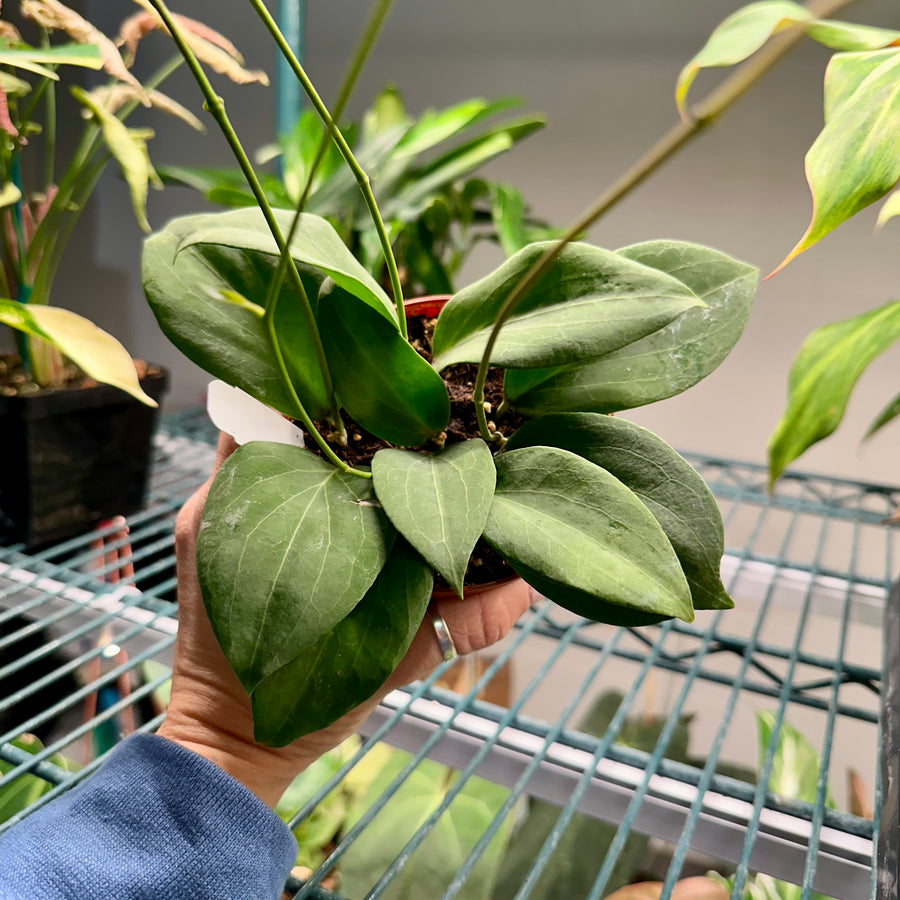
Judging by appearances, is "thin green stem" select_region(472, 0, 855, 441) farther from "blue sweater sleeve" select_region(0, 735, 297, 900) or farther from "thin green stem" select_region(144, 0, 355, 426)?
"blue sweater sleeve" select_region(0, 735, 297, 900)

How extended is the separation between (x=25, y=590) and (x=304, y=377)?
0.45 m

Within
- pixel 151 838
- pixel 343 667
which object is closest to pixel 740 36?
pixel 343 667

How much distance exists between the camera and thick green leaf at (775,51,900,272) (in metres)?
0.36

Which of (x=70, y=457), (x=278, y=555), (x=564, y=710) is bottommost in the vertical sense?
(x=564, y=710)

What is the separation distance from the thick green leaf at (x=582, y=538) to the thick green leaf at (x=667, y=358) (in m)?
0.04

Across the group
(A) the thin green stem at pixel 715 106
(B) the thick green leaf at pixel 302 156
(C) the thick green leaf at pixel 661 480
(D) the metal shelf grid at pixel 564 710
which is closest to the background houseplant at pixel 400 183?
(B) the thick green leaf at pixel 302 156

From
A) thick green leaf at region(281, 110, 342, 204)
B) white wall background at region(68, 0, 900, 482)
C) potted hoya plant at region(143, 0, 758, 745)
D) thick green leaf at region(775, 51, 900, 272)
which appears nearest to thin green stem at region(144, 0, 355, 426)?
potted hoya plant at region(143, 0, 758, 745)

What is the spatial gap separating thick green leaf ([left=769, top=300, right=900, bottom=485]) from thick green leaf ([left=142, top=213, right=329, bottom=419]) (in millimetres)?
369

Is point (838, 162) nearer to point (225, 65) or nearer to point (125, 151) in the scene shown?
point (225, 65)

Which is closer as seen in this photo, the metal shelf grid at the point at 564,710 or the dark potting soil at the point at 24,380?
the metal shelf grid at the point at 564,710

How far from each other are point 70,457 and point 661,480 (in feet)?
2.00

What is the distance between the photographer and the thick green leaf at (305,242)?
10.8 inches

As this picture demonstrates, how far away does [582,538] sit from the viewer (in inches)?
11.2

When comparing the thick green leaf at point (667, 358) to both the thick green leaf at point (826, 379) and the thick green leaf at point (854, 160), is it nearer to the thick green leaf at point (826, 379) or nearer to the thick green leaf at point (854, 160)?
the thick green leaf at point (854, 160)
